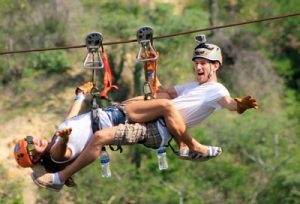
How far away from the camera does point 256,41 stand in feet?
90.4

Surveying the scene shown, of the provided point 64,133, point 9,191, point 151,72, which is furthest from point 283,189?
point 64,133

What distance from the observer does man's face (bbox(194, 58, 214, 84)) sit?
7.40 meters

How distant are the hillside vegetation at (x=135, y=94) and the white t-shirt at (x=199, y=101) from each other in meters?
13.1

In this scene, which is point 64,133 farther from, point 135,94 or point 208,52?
point 135,94

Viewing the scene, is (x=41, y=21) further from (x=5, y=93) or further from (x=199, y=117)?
(x=199, y=117)

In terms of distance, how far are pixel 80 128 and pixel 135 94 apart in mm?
15596

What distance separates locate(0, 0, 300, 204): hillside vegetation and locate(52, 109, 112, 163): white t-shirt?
12936mm

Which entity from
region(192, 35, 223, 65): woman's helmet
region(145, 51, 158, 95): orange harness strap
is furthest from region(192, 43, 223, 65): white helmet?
region(145, 51, 158, 95): orange harness strap

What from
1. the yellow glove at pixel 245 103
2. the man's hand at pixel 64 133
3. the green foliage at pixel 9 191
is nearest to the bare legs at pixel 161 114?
the yellow glove at pixel 245 103

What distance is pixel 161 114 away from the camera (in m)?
7.20

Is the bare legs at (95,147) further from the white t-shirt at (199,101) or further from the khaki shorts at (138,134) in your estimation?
the white t-shirt at (199,101)

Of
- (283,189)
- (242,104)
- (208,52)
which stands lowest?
(283,189)

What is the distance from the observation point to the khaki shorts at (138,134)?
716cm

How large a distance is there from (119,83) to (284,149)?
464 centimetres
